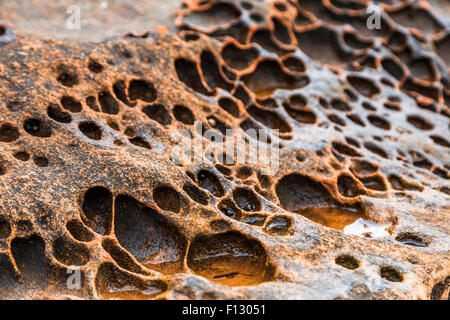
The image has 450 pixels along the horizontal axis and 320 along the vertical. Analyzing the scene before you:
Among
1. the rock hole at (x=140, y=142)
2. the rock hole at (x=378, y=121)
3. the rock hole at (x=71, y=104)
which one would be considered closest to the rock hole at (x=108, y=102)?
the rock hole at (x=71, y=104)

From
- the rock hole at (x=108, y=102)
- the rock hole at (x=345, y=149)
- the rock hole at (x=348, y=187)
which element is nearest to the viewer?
the rock hole at (x=108, y=102)

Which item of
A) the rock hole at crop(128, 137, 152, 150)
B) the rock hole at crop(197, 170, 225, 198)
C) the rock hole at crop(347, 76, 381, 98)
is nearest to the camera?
the rock hole at crop(197, 170, 225, 198)

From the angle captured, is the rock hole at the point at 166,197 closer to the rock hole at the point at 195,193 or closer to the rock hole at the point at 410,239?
the rock hole at the point at 195,193

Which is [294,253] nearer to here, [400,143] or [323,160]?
[323,160]

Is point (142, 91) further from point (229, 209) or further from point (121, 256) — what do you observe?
point (121, 256)

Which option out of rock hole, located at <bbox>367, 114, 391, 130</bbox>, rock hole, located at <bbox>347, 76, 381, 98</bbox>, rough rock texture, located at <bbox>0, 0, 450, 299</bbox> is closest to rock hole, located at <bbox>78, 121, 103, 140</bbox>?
rough rock texture, located at <bbox>0, 0, 450, 299</bbox>

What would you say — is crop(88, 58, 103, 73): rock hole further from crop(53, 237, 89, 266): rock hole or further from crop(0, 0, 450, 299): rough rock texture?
crop(53, 237, 89, 266): rock hole

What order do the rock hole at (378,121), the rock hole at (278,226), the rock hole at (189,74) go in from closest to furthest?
the rock hole at (278,226) → the rock hole at (189,74) → the rock hole at (378,121)

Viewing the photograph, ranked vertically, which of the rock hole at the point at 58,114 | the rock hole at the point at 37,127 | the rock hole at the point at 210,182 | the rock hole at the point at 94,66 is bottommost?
the rock hole at the point at 210,182

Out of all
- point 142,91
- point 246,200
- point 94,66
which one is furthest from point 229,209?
point 94,66
